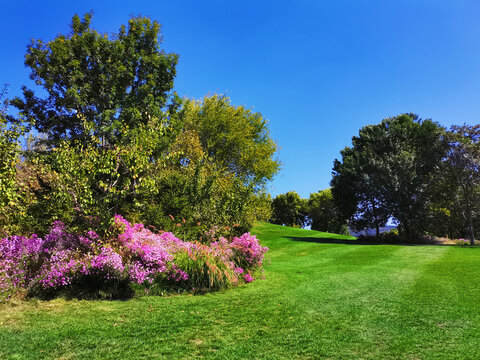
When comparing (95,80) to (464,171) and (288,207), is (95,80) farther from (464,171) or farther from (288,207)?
(288,207)

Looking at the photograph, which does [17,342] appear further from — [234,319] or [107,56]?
[107,56]

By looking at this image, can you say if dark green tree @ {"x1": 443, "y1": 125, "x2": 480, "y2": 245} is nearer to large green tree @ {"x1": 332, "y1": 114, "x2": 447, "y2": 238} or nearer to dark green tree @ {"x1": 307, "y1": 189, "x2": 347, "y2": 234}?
large green tree @ {"x1": 332, "y1": 114, "x2": 447, "y2": 238}

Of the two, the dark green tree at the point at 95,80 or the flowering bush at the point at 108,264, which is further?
the dark green tree at the point at 95,80

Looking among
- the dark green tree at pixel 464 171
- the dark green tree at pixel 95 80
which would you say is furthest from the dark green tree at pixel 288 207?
the dark green tree at pixel 95 80

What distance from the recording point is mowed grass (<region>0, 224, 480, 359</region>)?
4.07 meters

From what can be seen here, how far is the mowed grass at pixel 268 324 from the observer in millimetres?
4070

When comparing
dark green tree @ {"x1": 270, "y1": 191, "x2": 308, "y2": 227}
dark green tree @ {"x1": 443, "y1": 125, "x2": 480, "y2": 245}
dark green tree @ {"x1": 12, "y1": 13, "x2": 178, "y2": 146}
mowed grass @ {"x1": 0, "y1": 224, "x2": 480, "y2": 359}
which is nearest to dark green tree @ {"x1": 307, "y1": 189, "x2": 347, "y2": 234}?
dark green tree @ {"x1": 270, "y1": 191, "x2": 308, "y2": 227}

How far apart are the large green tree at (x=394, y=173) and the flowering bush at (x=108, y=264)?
859 inches

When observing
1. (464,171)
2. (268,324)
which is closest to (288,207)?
(464,171)

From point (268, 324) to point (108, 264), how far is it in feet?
13.3

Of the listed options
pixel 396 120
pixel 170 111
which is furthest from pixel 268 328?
pixel 396 120

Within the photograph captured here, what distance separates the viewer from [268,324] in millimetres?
5133

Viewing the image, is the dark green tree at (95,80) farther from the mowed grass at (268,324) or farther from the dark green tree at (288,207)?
the dark green tree at (288,207)

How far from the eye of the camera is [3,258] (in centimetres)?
711
